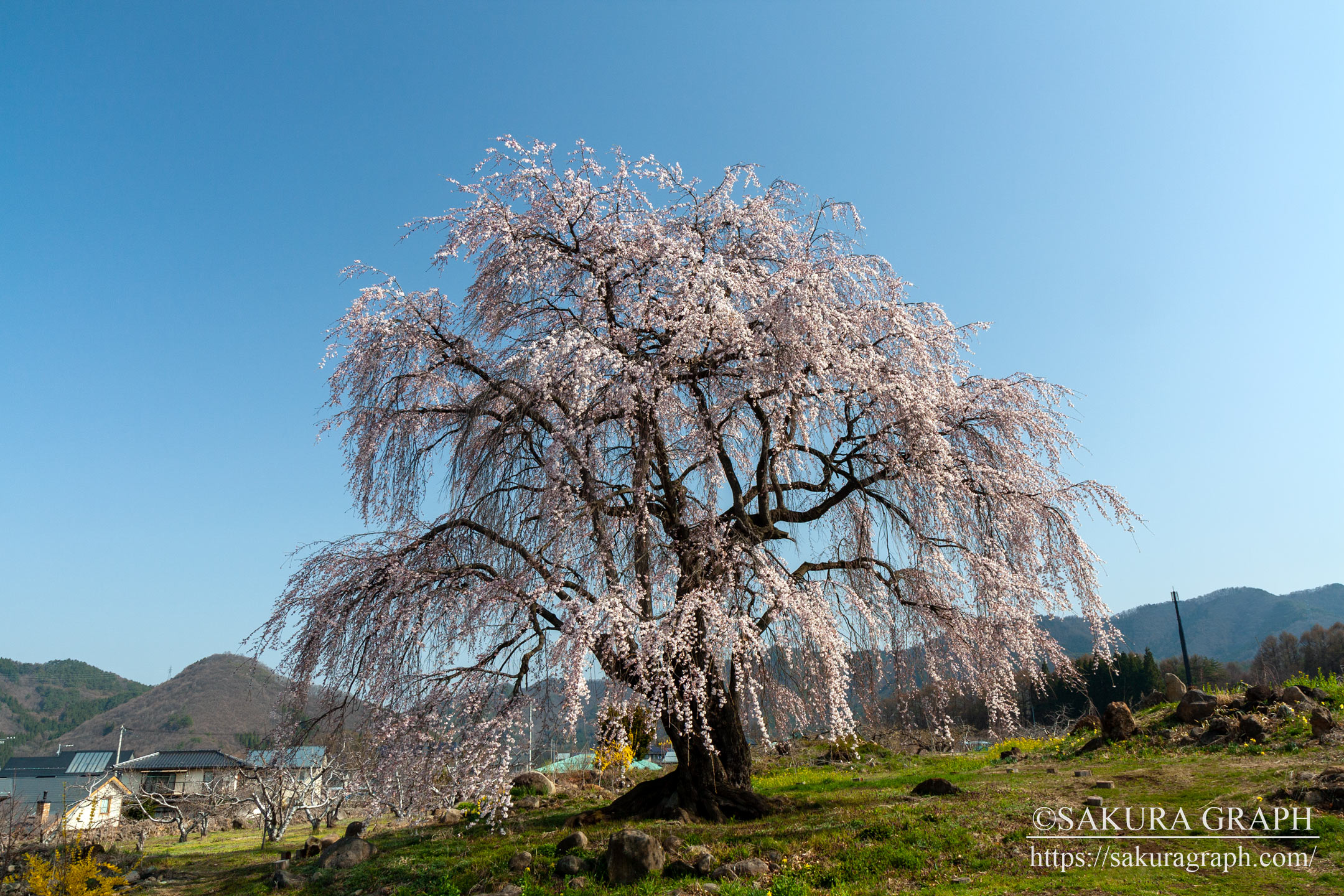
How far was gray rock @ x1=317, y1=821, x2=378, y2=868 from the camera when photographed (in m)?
10.7

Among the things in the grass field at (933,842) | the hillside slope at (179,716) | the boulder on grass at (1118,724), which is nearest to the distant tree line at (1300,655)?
the boulder on grass at (1118,724)

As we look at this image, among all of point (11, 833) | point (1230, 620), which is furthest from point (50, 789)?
point (1230, 620)

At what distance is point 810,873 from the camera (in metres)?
7.65

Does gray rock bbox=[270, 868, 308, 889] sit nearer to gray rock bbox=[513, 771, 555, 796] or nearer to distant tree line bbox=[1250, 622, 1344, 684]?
gray rock bbox=[513, 771, 555, 796]

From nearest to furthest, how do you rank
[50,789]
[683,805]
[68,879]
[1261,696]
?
[68,879] → [683,805] → [1261,696] → [50,789]

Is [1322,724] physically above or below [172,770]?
above

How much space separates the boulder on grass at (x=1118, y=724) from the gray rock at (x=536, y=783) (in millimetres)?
10580

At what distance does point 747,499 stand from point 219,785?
27.9 metres

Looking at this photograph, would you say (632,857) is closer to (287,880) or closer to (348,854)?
(348,854)

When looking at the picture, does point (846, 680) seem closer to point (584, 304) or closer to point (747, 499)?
point (747, 499)

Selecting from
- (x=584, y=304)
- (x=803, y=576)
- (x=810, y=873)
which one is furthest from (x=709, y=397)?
(x=810, y=873)

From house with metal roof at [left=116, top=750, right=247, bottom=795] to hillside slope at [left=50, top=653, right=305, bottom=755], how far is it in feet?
55.0

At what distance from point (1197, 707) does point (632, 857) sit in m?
11.4

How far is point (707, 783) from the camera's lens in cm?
1063
